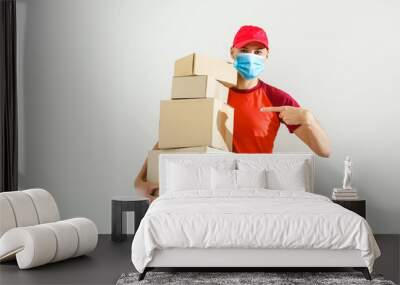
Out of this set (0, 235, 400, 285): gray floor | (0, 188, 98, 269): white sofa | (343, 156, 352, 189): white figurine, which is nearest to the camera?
(0, 235, 400, 285): gray floor

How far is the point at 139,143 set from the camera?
6.63 meters

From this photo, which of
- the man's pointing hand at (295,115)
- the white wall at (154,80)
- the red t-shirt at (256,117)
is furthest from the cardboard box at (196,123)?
the man's pointing hand at (295,115)

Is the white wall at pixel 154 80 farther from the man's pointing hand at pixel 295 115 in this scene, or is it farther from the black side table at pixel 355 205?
the black side table at pixel 355 205

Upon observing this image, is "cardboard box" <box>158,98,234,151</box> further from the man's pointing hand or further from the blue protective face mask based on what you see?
the man's pointing hand

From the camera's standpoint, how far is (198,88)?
19.9 ft

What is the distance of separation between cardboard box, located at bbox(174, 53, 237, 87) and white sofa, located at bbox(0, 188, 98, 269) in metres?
1.72

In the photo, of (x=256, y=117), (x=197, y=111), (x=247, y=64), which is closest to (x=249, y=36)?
(x=247, y=64)

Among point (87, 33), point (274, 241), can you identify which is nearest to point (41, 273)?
point (274, 241)

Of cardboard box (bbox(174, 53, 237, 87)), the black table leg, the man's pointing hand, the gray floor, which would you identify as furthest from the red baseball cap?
the gray floor

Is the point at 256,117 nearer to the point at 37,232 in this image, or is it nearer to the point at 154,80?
the point at 154,80

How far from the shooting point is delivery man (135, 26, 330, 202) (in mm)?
6410

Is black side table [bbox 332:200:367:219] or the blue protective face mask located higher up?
the blue protective face mask

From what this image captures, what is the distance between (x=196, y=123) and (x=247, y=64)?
0.85 meters

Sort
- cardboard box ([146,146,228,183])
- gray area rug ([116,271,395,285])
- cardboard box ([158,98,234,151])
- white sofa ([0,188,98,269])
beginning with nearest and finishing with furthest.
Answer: gray area rug ([116,271,395,285]) < white sofa ([0,188,98,269]) < cardboard box ([158,98,234,151]) < cardboard box ([146,146,228,183])
